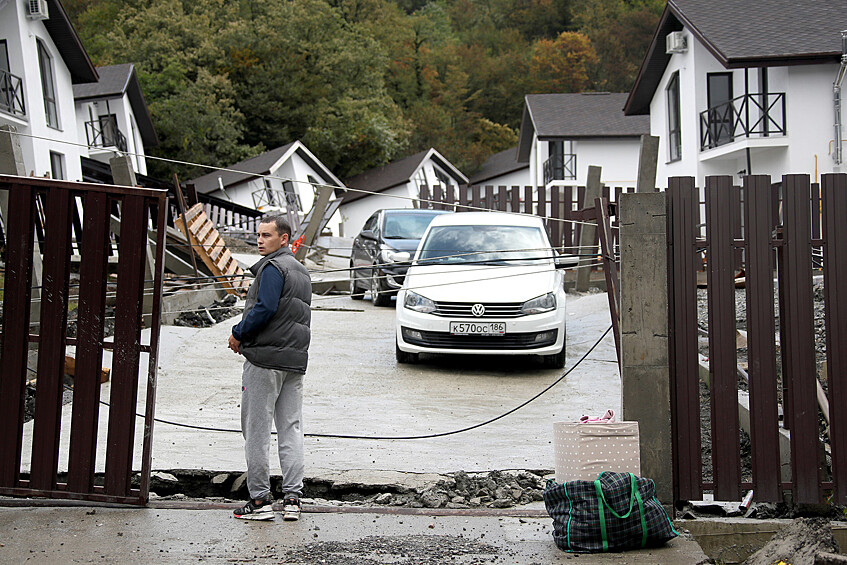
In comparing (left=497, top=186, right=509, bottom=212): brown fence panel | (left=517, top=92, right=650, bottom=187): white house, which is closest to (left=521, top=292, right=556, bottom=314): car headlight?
(left=497, top=186, right=509, bottom=212): brown fence panel

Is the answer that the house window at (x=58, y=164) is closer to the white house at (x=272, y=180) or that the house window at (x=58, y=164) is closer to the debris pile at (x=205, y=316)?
the white house at (x=272, y=180)

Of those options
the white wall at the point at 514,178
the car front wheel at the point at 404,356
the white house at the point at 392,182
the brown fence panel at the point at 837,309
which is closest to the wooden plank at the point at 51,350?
the brown fence panel at the point at 837,309

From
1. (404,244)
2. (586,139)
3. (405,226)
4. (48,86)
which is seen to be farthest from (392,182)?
(404,244)

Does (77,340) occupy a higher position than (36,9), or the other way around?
(36,9)

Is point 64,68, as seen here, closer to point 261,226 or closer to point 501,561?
point 261,226

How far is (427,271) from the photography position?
9.97 meters

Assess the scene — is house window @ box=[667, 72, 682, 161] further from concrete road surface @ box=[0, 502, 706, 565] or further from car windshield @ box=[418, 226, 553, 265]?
concrete road surface @ box=[0, 502, 706, 565]

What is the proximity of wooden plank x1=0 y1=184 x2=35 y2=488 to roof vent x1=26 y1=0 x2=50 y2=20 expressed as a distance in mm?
21527

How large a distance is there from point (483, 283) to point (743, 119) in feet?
62.2

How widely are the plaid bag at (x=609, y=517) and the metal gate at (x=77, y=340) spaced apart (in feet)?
8.23

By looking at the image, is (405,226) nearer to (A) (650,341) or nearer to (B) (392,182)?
(A) (650,341)

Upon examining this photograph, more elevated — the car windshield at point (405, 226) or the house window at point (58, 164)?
the house window at point (58, 164)

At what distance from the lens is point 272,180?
42.1m

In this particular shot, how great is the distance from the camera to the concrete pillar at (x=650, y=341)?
475 cm
